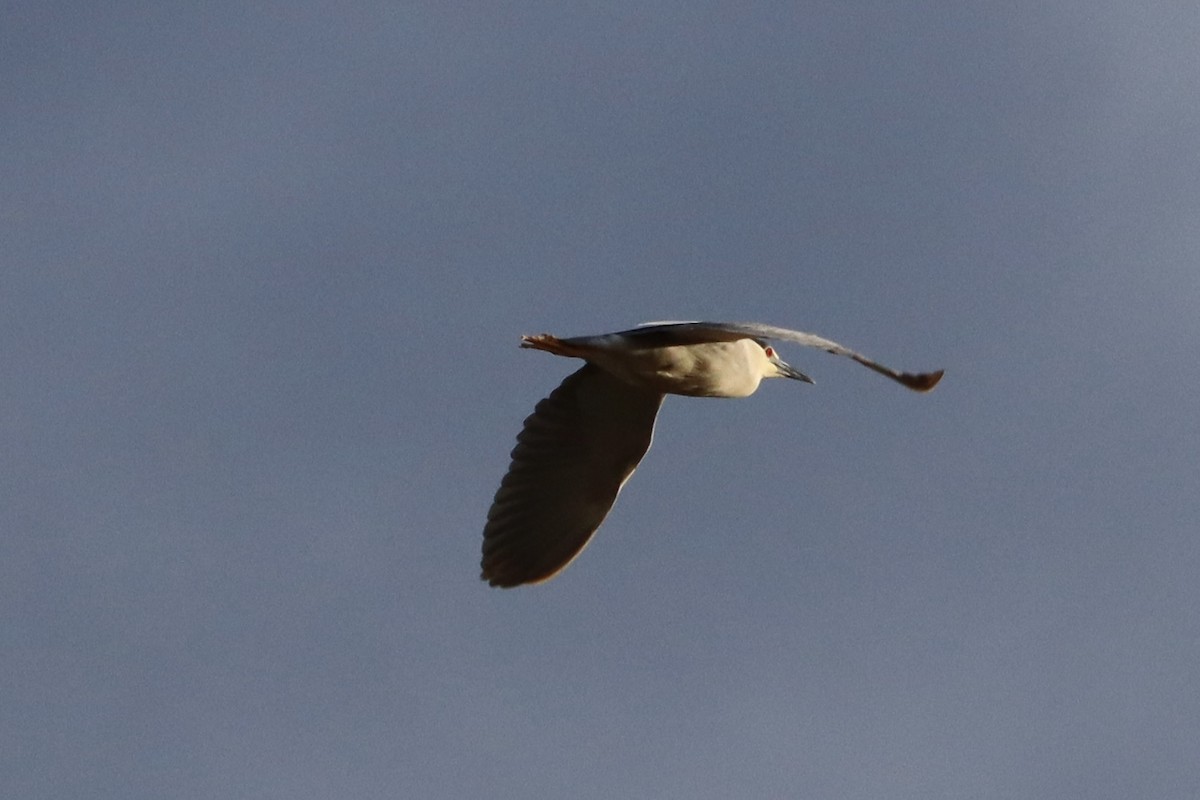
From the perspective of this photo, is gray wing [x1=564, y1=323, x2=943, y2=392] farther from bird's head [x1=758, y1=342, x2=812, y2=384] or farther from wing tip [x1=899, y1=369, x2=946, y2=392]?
bird's head [x1=758, y1=342, x2=812, y2=384]

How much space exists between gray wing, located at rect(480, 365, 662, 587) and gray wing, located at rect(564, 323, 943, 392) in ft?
3.10

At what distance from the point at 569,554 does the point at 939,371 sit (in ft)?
12.5

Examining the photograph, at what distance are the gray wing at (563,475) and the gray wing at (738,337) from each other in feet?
3.10

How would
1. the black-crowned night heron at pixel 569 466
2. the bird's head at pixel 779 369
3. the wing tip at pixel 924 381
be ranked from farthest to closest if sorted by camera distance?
the bird's head at pixel 779 369, the black-crowned night heron at pixel 569 466, the wing tip at pixel 924 381

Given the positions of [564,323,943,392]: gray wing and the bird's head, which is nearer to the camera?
[564,323,943,392]: gray wing

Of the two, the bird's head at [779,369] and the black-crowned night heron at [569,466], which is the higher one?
the bird's head at [779,369]

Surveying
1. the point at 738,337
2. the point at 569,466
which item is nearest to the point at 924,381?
the point at 738,337

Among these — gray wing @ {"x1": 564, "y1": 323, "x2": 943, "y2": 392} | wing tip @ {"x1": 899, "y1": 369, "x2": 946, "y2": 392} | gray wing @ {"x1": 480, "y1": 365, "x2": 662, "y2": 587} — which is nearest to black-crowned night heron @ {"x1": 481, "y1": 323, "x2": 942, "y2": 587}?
gray wing @ {"x1": 480, "y1": 365, "x2": 662, "y2": 587}

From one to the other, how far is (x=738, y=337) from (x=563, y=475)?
87.3 inches

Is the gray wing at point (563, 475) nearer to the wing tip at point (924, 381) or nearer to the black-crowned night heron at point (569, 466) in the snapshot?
the black-crowned night heron at point (569, 466)

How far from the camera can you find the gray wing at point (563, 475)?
11.0 metres

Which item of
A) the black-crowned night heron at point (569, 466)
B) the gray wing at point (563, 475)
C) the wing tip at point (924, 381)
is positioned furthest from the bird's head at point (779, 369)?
the wing tip at point (924, 381)

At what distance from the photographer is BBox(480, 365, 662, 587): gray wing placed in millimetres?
11047

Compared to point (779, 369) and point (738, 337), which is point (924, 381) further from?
point (779, 369)
